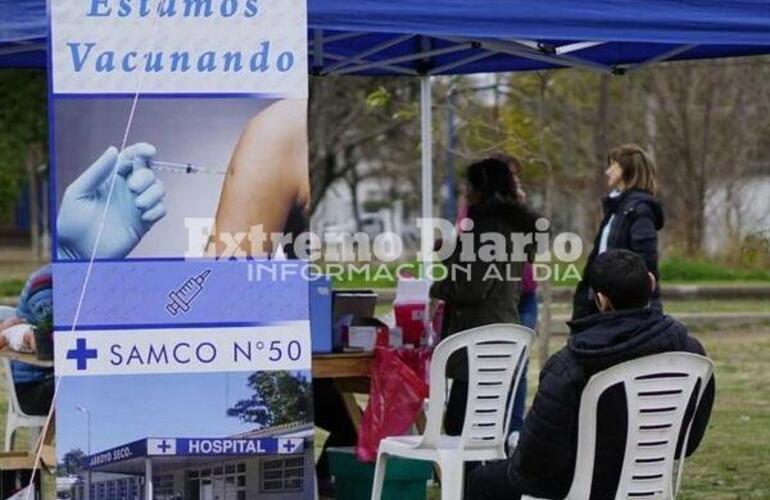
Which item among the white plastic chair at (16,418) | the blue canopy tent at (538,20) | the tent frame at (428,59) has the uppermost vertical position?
the tent frame at (428,59)

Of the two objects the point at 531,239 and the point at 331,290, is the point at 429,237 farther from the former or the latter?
the point at 331,290

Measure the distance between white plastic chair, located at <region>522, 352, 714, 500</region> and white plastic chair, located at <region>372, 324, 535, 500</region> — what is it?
127 cm

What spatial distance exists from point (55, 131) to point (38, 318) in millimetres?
1409

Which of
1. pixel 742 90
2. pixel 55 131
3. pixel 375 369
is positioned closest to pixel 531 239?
pixel 375 369

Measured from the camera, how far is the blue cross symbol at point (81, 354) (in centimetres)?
505

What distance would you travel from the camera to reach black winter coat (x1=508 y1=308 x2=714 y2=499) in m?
4.67

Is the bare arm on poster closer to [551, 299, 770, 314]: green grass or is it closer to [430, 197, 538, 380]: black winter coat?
[430, 197, 538, 380]: black winter coat

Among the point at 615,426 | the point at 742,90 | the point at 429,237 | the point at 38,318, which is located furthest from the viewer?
the point at 742,90

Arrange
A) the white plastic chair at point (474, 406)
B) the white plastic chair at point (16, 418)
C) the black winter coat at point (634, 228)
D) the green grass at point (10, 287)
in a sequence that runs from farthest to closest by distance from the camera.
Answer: the green grass at point (10, 287) < the black winter coat at point (634, 228) < the white plastic chair at point (16, 418) < the white plastic chair at point (474, 406)

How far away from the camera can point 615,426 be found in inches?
187

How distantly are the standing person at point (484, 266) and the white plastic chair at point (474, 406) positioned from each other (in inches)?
16.7

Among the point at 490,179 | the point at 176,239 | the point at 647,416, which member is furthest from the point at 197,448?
the point at 490,179

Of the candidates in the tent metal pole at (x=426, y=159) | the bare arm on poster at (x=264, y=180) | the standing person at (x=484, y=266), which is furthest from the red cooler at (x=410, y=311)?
the bare arm on poster at (x=264, y=180)

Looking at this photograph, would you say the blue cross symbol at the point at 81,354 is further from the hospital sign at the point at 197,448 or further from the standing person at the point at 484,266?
the standing person at the point at 484,266
